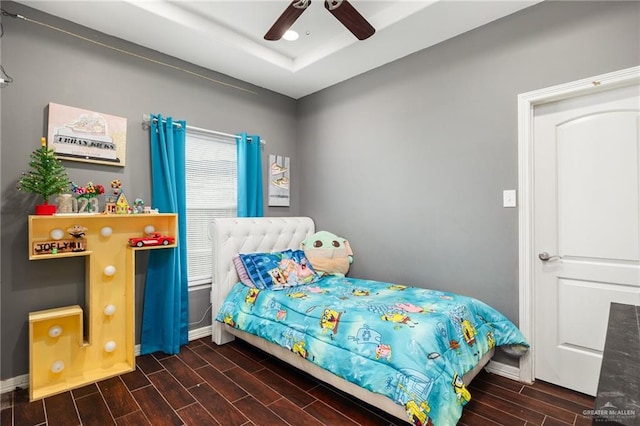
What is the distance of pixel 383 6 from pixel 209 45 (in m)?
1.54

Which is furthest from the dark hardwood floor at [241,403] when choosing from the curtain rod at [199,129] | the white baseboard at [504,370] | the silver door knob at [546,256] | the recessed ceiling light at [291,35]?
the recessed ceiling light at [291,35]

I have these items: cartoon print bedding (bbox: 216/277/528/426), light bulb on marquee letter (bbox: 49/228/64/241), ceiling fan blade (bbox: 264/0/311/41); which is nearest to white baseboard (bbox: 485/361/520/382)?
cartoon print bedding (bbox: 216/277/528/426)

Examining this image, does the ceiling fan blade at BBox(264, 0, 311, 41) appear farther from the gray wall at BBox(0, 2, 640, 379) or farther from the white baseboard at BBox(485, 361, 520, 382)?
the white baseboard at BBox(485, 361, 520, 382)

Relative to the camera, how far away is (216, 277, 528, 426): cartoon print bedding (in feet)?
5.34

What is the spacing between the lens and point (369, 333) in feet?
6.17

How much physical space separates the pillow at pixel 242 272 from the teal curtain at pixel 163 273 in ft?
1.67

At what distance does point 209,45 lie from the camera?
2.86m

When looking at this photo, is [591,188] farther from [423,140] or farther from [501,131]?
[423,140]

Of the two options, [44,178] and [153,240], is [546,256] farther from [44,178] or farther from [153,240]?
[44,178]

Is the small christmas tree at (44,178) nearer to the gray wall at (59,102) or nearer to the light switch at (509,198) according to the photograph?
the gray wall at (59,102)

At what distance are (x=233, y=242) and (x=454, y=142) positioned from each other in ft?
7.30

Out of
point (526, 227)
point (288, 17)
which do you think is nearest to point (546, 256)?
point (526, 227)

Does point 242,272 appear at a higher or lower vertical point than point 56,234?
lower

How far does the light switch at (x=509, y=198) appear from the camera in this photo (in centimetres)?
238
